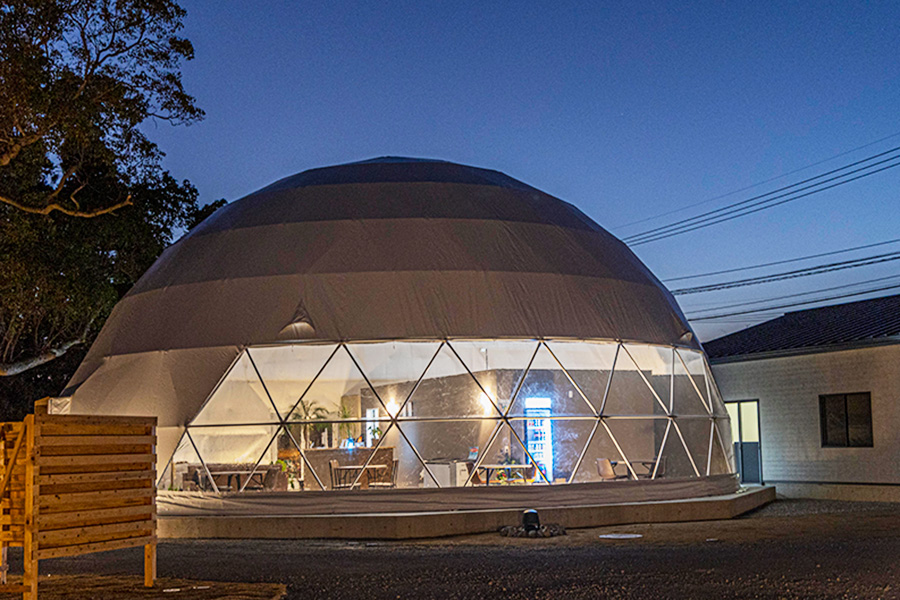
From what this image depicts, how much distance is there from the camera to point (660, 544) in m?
12.0

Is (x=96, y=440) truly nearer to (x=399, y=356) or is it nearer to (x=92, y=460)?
(x=92, y=460)

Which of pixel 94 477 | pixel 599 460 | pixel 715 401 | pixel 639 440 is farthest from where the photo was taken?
pixel 715 401

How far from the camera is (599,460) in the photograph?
1541 centimetres

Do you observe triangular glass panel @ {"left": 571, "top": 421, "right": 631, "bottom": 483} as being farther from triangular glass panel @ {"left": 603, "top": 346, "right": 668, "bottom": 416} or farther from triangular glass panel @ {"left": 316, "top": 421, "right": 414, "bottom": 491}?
triangular glass panel @ {"left": 316, "top": 421, "right": 414, "bottom": 491}

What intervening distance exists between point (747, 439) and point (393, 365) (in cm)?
1143

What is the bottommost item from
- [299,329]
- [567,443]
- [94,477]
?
[567,443]

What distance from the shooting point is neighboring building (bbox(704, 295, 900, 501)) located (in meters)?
19.5

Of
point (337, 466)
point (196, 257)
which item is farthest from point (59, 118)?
point (337, 466)

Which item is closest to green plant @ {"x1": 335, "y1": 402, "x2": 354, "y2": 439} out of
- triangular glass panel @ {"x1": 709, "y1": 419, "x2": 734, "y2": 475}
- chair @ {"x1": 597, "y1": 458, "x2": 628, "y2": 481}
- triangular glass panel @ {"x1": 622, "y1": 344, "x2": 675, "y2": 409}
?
chair @ {"x1": 597, "y1": 458, "x2": 628, "y2": 481}

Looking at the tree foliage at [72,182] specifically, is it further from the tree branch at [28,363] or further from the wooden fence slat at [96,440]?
the wooden fence slat at [96,440]

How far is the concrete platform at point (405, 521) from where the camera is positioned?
530 inches

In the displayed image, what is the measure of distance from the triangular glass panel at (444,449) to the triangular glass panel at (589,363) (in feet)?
5.72

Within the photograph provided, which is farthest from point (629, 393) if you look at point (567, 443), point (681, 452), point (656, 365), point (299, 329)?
point (299, 329)

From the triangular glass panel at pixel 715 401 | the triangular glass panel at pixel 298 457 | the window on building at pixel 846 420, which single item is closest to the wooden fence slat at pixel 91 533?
the triangular glass panel at pixel 298 457
